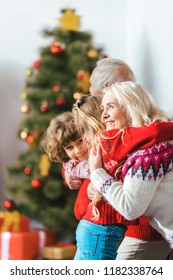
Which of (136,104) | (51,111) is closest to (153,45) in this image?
(51,111)

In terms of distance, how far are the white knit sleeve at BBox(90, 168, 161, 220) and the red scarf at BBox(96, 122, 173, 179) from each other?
67mm

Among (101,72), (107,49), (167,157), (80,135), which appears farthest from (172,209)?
(107,49)

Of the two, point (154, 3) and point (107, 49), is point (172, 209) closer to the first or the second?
point (154, 3)

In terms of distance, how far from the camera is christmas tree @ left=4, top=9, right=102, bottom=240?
3684 millimetres

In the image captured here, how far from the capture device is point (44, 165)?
3.71 metres

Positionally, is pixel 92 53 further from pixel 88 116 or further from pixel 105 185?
pixel 105 185

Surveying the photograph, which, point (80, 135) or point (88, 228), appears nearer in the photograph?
point (88, 228)

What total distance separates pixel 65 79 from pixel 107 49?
0.85 metres

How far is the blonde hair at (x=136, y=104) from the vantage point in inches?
57.5

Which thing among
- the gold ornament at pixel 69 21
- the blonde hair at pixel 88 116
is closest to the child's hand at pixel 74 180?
the blonde hair at pixel 88 116

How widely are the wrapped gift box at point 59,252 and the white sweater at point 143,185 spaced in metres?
2.25

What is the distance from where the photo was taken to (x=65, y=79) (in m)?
3.73

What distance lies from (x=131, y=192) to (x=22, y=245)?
2.35 meters

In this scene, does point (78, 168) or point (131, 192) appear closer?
point (131, 192)
